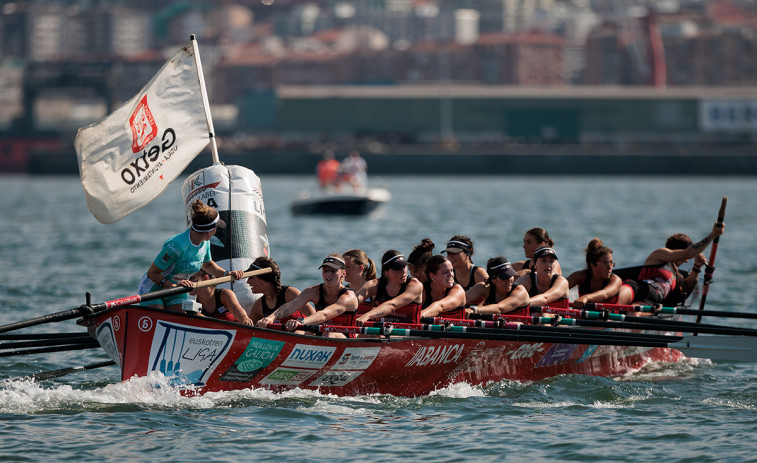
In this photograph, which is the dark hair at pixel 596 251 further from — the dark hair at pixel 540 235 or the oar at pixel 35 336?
the oar at pixel 35 336

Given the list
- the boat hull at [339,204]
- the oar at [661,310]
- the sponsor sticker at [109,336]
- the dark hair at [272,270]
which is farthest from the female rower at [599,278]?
the boat hull at [339,204]

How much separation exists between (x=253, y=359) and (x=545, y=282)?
14.9 feet

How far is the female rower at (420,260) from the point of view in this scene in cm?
1442

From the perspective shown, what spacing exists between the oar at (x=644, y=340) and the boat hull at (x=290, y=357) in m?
0.13

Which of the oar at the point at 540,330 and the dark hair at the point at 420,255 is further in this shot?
the dark hair at the point at 420,255

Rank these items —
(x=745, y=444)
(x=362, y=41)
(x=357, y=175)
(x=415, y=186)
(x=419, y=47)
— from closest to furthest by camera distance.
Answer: (x=745, y=444) → (x=357, y=175) → (x=415, y=186) → (x=419, y=47) → (x=362, y=41)

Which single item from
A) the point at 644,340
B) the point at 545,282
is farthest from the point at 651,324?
the point at 545,282

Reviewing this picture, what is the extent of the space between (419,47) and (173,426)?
142061mm

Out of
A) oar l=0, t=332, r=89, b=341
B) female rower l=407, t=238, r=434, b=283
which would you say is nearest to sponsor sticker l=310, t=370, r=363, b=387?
female rower l=407, t=238, r=434, b=283

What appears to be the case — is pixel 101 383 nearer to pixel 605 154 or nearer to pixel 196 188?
pixel 196 188

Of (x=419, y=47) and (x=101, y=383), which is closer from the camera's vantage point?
(x=101, y=383)

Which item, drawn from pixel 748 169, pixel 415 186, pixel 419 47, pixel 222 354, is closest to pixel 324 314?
pixel 222 354

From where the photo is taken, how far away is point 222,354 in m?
11.8

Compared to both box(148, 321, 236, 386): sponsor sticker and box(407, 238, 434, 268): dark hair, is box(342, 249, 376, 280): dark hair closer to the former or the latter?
box(407, 238, 434, 268): dark hair
